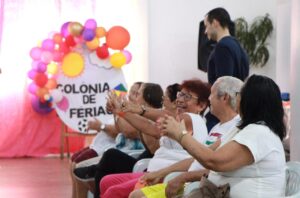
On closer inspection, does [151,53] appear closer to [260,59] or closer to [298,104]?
[260,59]

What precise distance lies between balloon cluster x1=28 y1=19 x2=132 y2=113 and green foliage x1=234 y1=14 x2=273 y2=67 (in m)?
1.62

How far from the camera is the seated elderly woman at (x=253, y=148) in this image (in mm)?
2256

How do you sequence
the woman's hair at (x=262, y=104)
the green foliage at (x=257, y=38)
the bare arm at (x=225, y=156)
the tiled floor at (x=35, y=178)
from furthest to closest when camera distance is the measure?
the green foliage at (x=257, y=38), the tiled floor at (x=35, y=178), the woman's hair at (x=262, y=104), the bare arm at (x=225, y=156)

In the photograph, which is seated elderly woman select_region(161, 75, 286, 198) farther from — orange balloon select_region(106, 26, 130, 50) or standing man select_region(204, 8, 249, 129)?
orange balloon select_region(106, 26, 130, 50)

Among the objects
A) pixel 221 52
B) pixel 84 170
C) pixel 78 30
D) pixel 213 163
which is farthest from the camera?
pixel 78 30

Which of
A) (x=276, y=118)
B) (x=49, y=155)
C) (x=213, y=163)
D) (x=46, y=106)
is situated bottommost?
(x=49, y=155)

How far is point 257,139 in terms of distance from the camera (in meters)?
2.29

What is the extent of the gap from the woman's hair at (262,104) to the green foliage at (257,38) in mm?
5817

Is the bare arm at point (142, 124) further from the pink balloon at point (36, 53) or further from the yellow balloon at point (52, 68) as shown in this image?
the pink balloon at point (36, 53)

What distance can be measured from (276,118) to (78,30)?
5.56 meters

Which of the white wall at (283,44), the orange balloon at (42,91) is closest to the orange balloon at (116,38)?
the orange balloon at (42,91)

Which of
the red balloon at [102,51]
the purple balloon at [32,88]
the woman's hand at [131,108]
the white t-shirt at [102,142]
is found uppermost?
the red balloon at [102,51]

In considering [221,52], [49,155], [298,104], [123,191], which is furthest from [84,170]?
[49,155]

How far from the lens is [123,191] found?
337 cm
